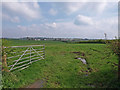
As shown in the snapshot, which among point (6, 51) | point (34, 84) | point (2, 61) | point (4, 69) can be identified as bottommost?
point (34, 84)

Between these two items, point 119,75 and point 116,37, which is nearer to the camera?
point 119,75

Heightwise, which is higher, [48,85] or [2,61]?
[2,61]

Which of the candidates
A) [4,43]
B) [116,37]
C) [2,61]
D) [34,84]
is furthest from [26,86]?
[116,37]

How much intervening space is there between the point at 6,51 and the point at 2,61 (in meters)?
0.44

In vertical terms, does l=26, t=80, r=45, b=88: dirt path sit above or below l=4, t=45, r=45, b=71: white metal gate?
below

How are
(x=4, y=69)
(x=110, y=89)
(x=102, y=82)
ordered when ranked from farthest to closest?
(x=102, y=82)
(x=4, y=69)
(x=110, y=89)

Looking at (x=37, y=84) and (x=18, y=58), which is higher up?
(x=18, y=58)

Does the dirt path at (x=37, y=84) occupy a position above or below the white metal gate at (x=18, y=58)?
below

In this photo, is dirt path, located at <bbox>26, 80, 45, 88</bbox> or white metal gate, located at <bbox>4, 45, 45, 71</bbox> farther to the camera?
white metal gate, located at <bbox>4, 45, 45, 71</bbox>

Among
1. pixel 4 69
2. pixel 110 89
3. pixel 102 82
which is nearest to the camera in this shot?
pixel 110 89

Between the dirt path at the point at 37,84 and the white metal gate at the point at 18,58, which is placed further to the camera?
the white metal gate at the point at 18,58

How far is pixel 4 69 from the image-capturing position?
346cm

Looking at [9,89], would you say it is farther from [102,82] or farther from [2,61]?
[102,82]

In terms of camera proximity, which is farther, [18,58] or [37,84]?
[18,58]
